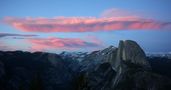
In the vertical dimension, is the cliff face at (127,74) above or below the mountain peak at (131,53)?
below

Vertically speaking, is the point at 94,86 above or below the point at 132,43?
below

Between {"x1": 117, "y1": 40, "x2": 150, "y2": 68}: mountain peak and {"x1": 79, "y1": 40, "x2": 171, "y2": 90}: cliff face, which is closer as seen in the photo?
{"x1": 79, "y1": 40, "x2": 171, "y2": 90}: cliff face

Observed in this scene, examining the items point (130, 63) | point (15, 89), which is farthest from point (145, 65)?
point (15, 89)

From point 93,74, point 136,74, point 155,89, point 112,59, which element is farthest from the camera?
point 112,59

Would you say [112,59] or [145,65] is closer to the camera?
[145,65]

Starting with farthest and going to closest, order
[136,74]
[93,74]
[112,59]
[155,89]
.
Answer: [112,59]
[93,74]
[136,74]
[155,89]

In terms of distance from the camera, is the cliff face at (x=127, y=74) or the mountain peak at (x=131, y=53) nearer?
the cliff face at (x=127, y=74)

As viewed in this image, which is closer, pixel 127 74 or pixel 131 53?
pixel 127 74

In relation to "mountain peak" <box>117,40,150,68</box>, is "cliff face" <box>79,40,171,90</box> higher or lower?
lower

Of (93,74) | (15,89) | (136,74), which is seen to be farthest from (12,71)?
(136,74)

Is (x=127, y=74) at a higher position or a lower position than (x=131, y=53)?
lower

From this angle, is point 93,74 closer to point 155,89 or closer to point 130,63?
point 130,63
